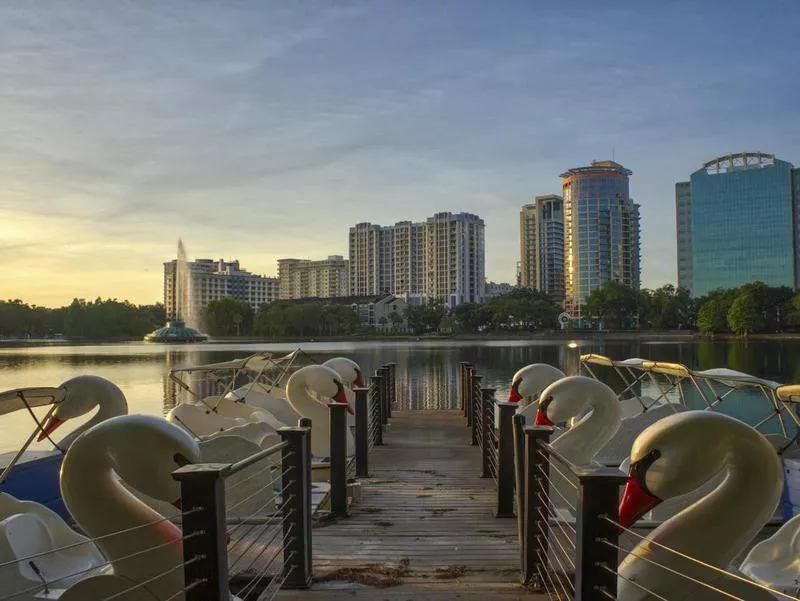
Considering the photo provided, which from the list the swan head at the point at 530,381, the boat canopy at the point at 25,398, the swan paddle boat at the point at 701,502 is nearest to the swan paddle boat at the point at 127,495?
the boat canopy at the point at 25,398

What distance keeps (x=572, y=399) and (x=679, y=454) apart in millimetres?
4137

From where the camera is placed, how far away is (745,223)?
365 ft

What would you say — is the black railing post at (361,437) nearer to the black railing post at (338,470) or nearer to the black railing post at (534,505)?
the black railing post at (338,470)

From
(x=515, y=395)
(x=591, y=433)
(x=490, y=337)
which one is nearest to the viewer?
(x=591, y=433)

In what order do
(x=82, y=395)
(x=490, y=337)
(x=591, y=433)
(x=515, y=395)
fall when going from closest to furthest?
(x=591, y=433)
(x=82, y=395)
(x=515, y=395)
(x=490, y=337)

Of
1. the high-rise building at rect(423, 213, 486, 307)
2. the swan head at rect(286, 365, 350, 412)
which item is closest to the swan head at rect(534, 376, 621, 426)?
the swan head at rect(286, 365, 350, 412)

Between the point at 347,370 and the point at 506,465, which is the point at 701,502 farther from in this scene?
the point at 347,370

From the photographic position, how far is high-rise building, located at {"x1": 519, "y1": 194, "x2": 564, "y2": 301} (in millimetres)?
167875

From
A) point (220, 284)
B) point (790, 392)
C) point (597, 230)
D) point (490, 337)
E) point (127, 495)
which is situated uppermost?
point (597, 230)

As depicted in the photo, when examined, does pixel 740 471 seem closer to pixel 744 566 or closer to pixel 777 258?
pixel 744 566

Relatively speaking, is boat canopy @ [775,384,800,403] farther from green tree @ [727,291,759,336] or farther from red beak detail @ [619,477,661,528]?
green tree @ [727,291,759,336]

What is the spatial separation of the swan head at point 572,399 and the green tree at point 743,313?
7567 cm

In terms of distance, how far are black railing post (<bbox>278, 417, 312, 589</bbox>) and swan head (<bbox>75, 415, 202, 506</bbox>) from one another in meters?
0.98

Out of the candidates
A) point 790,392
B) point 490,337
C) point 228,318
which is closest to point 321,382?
point 790,392
